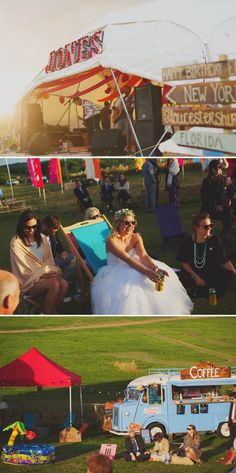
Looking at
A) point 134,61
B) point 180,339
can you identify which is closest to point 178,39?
point 134,61

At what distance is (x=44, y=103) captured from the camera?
6930 millimetres

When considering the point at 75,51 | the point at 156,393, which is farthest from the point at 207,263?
the point at 75,51

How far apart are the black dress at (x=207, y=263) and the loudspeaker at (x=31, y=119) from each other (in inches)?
43.5

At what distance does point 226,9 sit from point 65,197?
143 cm

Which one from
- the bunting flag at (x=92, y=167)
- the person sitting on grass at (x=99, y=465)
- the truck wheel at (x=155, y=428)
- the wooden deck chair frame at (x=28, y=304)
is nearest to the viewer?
the person sitting on grass at (x=99, y=465)

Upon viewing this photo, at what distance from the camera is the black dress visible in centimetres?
668

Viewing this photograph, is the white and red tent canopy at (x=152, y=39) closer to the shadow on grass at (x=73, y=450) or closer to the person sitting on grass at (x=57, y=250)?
the person sitting on grass at (x=57, y=250)

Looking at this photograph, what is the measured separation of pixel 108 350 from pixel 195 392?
571 mm

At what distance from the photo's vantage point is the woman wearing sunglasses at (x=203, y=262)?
6676 mm

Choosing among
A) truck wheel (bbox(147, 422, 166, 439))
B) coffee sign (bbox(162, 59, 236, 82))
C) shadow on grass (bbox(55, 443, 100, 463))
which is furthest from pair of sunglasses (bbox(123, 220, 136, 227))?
shadow on grass (bbox(55, 443, 100, 463))

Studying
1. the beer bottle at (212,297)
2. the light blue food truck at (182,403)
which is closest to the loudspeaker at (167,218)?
the beer bottle at (212,297)

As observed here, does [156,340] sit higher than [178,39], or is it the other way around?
[178,39]

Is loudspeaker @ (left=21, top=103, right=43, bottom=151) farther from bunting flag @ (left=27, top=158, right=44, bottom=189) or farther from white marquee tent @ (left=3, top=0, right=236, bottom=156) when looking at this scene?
bunting flag @ (left=27, top=158, right=44, bottom=189)

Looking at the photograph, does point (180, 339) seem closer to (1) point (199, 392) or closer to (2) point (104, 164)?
(1) point (199, 392)
